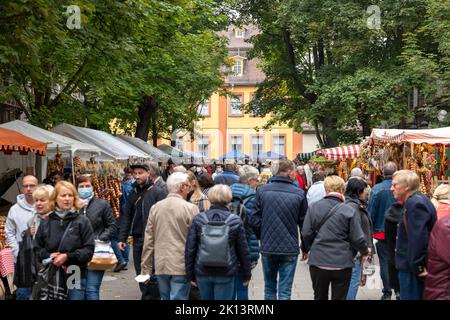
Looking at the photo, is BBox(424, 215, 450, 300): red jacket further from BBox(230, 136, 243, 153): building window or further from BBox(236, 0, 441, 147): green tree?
BBox(230, 136, 243, 153): building window

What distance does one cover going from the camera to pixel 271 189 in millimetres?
7988

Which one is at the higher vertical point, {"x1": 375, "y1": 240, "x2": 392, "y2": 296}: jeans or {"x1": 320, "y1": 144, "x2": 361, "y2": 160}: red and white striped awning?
{"x1": 320, "y1": 144, "x2": 361, "y2": 160}: red and white striped awning

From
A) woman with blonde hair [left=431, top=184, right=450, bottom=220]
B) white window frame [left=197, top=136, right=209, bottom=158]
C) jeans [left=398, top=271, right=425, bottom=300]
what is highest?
woman with blonde hair [left=431, top=184, right=450, bottom=220]

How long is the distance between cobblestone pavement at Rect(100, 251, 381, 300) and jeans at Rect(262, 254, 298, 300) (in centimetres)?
159

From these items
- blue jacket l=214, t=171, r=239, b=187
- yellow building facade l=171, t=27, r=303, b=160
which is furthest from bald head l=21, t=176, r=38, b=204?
Answer: yellow building facade l=171, t=27, r=303, b=160

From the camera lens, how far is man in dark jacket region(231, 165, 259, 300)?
773cm

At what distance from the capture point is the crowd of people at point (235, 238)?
6.53 meters

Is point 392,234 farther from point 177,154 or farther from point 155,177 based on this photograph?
point 177,154

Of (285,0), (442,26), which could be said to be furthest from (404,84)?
(285,0)

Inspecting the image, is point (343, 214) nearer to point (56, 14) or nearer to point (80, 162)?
point (56, 14)

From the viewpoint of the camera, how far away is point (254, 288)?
10.7 metres

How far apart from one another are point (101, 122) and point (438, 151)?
1287cm

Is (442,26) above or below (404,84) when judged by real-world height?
above

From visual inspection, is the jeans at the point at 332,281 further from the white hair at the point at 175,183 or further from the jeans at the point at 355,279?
the white hair at the point at 175,183
